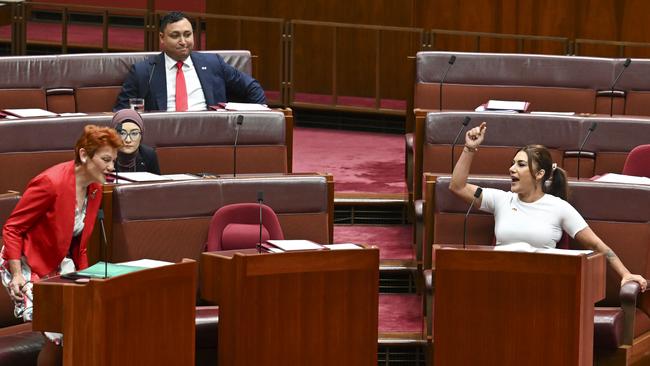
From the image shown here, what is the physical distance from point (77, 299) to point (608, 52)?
11.6ft

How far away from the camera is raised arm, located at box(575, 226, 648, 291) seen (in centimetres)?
385

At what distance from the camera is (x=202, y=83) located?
4867 mm

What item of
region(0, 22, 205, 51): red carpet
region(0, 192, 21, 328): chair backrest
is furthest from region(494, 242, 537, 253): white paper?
region(0, 22, 205, 51): red carpet

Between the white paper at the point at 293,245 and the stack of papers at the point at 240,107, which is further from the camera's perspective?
the stack of papers at the point at 240,107

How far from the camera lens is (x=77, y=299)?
3160 millimetres

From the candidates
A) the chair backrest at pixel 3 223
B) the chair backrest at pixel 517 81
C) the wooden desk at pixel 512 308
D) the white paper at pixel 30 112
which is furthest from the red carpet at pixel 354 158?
the chair backrest at pixel 3 223

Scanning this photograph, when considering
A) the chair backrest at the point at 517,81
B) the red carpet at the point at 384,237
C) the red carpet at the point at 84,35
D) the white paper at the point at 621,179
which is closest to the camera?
the white paper at the point at 621,179

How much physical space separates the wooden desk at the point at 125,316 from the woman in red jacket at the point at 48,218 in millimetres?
177

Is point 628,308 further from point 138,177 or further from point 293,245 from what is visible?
point 138,177

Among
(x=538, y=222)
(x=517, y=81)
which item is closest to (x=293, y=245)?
(x=538, y=222)

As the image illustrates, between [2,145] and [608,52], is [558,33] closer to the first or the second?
[608,52]

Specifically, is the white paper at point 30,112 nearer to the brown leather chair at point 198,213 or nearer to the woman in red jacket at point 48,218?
the brown leather chair at point 198,213

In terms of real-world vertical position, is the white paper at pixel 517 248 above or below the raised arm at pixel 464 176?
below

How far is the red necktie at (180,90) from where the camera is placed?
484cm
